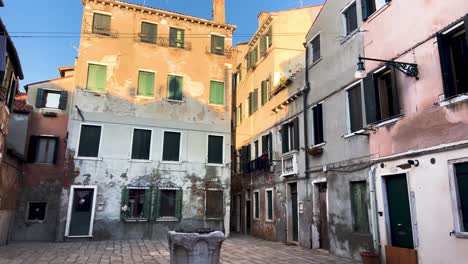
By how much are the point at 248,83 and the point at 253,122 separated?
2818 mm

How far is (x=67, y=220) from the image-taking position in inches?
580

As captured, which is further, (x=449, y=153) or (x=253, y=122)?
(x=253, y=122)

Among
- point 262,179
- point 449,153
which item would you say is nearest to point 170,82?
point 262,179

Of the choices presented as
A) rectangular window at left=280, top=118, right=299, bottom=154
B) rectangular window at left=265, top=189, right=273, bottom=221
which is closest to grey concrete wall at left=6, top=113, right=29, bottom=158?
rectangular window at left=265, top=189, right=273, bottom=221

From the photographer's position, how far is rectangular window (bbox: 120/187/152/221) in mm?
15531

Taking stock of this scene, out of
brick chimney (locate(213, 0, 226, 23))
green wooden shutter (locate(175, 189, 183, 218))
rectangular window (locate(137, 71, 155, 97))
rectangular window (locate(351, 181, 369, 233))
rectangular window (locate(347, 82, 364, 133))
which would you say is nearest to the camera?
rectangular window (locate(351, 181, 369, 233))

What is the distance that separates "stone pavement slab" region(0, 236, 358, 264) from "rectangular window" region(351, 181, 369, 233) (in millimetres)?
1074

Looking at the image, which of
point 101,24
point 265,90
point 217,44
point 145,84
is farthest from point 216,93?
point 101,24

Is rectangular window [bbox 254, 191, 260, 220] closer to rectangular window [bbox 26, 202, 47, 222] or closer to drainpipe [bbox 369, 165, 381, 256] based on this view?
drainpipe [bbox 369, 165, 381, 256]

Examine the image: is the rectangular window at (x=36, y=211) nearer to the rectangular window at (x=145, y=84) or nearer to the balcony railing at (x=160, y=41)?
the rectangular window at (x=145, y=84)

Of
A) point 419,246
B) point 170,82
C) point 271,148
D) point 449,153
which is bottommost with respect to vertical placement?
point 419,246

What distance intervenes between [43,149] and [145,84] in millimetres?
5482

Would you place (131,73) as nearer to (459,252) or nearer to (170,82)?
(170,82)

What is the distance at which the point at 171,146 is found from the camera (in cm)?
1692
